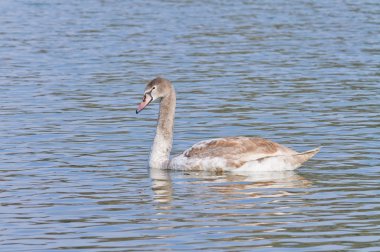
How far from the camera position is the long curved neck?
19.0 m

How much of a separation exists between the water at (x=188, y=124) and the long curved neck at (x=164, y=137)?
299 millimetres

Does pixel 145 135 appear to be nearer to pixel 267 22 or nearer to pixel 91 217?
pixel 91 217

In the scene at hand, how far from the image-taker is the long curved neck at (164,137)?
19.0 meters

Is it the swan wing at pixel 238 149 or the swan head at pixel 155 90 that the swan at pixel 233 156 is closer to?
the swan wing at pixel 238 149

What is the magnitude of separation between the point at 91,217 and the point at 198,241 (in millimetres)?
1931

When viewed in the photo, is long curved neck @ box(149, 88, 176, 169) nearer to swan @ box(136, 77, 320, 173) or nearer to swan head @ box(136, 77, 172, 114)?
swan @ box(136, 77, 320, 173)

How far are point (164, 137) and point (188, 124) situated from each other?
3.26 meters

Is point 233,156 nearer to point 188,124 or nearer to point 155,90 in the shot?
point 155,90

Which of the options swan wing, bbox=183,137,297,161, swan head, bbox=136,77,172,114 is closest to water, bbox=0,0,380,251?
swan wing, bbox=183,137,297,161

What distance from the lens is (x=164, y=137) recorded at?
19641 mm

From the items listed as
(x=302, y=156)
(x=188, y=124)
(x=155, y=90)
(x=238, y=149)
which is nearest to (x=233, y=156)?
(x=238, y=149)

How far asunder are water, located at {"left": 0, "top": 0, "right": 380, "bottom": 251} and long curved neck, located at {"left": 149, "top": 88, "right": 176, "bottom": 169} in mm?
299

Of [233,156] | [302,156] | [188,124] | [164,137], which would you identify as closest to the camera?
[302,156]

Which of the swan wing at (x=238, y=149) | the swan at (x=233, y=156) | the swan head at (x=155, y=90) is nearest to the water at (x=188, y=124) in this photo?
the swan at (x=233, y=156)
